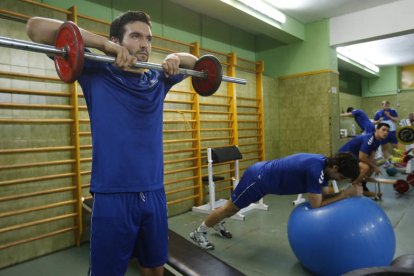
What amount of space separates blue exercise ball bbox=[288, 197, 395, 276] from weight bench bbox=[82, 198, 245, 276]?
595mm

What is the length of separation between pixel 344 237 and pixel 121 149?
5.53 feet

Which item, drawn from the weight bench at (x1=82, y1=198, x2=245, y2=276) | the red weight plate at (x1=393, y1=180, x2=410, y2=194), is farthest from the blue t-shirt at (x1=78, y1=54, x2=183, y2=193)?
the red weight plate at (x1=393, y1=180, x2=410, y2=194)

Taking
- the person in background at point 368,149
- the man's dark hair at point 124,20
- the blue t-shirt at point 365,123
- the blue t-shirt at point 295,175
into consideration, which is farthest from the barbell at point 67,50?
the blue t-shirt at point 365,123

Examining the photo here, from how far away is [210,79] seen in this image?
1.47m

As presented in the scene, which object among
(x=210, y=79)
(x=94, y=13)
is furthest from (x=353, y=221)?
(x=94, y=13)

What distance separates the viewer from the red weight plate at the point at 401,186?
4559 mm

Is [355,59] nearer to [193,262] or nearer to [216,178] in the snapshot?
[216,178]

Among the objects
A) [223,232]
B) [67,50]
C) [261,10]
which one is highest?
[261,10]

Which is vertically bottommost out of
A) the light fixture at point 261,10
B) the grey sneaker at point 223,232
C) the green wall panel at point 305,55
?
the grey sneaker at point 223,232

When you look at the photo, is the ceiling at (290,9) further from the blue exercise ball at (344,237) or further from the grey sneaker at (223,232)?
the blue exercise ball at (344,237)

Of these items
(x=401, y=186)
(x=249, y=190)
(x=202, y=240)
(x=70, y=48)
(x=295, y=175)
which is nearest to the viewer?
(x=70, y=48)

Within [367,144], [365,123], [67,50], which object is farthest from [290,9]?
[67,50]

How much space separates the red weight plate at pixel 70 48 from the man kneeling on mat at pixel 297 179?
1.83m

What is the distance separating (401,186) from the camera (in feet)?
15.0
